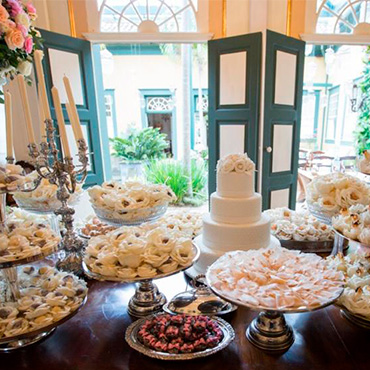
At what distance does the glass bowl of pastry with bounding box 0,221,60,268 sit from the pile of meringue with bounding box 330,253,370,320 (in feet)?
2.91

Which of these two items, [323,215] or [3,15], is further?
[323,215]

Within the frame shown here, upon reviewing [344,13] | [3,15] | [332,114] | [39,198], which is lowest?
[39,198]

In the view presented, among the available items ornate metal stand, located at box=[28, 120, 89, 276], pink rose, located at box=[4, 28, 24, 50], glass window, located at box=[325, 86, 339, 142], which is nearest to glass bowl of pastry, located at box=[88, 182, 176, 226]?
ornate metal stand, located at box=[28, 120, 89, 276]

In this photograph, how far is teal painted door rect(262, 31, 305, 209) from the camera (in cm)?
289

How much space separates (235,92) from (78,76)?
66.1 inches

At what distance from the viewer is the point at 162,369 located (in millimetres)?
716

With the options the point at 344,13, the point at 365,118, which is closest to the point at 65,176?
the point at 344,13

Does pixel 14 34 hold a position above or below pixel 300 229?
above

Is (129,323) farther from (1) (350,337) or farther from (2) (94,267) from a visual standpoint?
(1) (350,337)

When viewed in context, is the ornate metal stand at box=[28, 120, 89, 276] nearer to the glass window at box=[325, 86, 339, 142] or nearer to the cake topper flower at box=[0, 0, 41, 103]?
the cake topper flower at box=[0, 0, 41, 103]

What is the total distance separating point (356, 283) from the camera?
34.3 inches

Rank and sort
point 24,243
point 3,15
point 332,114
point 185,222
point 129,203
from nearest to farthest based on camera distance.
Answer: point 24,243 < point 3,15 < point 129,203 < point 185,222 < point 332,114

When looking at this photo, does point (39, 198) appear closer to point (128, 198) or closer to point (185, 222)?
point (128, 198)

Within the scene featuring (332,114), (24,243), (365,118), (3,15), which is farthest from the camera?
(332,114)
